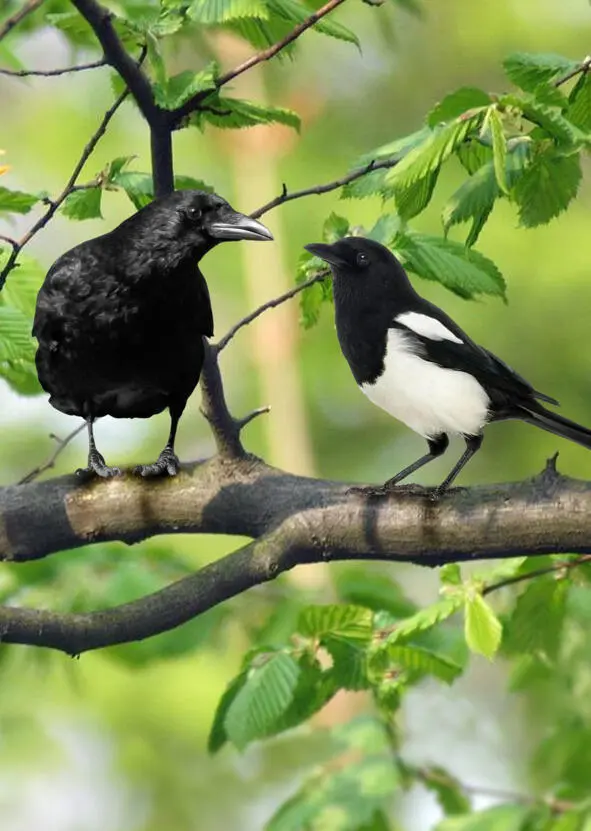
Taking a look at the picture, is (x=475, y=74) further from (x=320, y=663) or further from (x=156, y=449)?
(x=320, y=663)

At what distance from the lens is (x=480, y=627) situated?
3430 millimetres

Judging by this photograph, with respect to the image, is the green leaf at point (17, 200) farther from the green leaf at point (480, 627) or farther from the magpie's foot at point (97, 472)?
the green leaf at point (480, 627)

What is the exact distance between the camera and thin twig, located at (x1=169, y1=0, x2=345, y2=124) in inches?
118

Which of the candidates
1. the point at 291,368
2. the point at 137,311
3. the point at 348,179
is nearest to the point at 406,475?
the point at 348,179

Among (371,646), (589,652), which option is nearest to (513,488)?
(371,646)

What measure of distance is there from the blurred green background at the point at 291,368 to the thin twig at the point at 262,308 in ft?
20.4

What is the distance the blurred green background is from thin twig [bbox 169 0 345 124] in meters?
6.55

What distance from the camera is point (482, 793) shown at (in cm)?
463

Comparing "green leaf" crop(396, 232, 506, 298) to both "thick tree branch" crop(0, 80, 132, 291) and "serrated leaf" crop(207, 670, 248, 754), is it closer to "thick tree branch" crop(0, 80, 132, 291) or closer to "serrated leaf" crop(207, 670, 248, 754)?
"thick tree branch" crop(0, 80, 132, 291)

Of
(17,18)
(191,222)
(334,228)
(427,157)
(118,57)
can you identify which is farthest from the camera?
(334,228)

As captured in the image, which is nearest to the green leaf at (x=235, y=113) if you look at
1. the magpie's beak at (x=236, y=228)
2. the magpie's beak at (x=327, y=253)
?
the magpie's beak at (x=236, y=228)

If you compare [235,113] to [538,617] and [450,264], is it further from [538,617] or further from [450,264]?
[538,617]

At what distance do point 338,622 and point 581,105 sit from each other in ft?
5.33

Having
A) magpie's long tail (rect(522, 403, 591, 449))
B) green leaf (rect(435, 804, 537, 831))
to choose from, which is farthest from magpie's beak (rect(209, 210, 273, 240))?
green leaf (rect(435, 804, 537, 831))
